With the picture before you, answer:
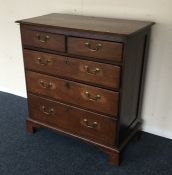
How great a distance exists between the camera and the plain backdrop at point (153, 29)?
176 centimetres

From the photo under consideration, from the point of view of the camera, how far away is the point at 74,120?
1793mm

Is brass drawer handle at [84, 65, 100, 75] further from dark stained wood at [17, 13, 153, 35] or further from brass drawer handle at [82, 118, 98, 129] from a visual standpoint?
brass drawer handle at [82, 118, 98, 129]

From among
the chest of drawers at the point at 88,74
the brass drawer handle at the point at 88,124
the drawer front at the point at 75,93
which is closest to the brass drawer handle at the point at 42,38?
the chest of drawers at the point at 88,74

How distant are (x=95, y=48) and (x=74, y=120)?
546 mm

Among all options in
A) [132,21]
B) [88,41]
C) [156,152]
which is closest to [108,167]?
[156,152]

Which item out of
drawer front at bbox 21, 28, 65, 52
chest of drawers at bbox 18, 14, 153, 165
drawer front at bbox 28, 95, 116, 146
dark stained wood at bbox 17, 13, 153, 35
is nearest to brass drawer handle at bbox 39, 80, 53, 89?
chest of drawers at bbox 18, 14, 153, 165

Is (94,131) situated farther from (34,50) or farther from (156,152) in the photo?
(34,50)

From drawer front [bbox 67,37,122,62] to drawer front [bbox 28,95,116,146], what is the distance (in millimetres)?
392

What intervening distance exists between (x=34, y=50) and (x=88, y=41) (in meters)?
0.42

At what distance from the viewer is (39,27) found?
1639 mm

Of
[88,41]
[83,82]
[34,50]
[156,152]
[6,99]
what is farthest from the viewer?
[6,99]

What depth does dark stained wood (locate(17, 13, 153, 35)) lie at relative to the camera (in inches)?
58.8

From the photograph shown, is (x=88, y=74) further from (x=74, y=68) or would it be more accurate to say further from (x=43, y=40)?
(x=43, y=40)

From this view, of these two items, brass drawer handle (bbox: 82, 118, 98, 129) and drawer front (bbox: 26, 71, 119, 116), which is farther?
brass drawer handle (bbox: 82, 118, 98, 129)
